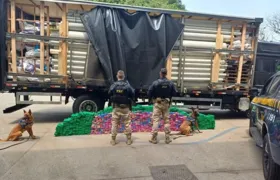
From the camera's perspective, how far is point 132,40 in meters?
7.20

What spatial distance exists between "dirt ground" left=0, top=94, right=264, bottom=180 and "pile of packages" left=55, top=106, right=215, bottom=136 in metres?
0.26

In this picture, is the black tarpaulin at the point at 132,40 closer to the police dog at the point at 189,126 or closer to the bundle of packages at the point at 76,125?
the bundle of packages at the point at 76,125

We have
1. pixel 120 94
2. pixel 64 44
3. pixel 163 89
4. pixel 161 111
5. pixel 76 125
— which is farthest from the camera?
pixel 64 44

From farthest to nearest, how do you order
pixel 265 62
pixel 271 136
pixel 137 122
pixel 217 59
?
pixel 265 62
pixel 217 59
pixel 137 122
pixel 271 136

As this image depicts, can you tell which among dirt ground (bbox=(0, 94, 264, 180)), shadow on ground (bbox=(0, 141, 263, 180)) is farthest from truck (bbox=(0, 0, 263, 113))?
shadow on ground (bbox=(0, 141, 263, 180))

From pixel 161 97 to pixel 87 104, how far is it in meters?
3.00

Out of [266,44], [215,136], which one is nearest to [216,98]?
[215,136]

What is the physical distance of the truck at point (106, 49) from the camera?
6.92 meters

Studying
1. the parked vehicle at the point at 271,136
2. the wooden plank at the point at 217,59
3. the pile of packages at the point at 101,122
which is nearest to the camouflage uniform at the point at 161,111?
the pile of packages at the point at 101,122

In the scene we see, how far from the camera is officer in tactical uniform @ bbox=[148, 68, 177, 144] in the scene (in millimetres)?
5414

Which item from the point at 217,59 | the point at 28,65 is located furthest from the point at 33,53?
the point at 217,59

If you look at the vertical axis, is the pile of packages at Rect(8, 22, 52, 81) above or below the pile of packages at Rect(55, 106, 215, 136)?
above

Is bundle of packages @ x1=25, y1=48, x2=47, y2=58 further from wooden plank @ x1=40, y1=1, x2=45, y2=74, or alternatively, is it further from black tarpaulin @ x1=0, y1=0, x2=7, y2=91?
black tarpaulin @ x1=0, y1=0, x2=7, y2=91

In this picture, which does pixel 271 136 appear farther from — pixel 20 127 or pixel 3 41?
pixel 3 41
